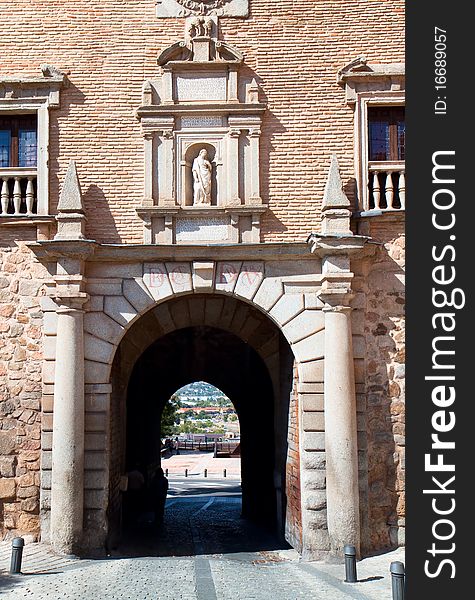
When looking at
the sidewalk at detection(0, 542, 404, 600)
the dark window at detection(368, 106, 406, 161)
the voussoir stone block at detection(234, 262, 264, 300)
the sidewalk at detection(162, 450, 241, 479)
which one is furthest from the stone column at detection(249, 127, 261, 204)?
the sidewalk at detection(162, 450, 241, 479)

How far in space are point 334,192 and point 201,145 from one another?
81.6 inches

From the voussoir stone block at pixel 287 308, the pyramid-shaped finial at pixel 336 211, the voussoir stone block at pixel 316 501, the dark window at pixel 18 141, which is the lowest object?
the voussoir stone block at pixel 316 501

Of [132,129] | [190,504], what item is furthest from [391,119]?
[190,504]

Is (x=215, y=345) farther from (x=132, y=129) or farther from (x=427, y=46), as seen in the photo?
(x=427, y=46)

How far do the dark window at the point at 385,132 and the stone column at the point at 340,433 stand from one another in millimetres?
2493

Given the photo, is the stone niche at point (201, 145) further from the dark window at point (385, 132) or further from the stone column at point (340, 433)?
the stone column at point (340, 433)

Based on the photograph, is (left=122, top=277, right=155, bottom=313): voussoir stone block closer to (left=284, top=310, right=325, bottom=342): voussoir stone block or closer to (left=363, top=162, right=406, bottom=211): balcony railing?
(left=284, top=310, right=325, bottom=342): voussoir stone block

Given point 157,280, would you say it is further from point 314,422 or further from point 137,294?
point 314,422

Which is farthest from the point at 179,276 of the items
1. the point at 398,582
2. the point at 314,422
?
the point at 398,582

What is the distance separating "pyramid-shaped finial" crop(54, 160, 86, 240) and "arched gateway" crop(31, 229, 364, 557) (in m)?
0.24

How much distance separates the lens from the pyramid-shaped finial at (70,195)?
10203 mm

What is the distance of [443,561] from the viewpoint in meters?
6.81

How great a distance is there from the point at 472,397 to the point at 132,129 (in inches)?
242

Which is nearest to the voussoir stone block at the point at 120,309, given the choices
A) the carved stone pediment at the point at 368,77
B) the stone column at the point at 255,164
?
the stone column at the point at 255,164
